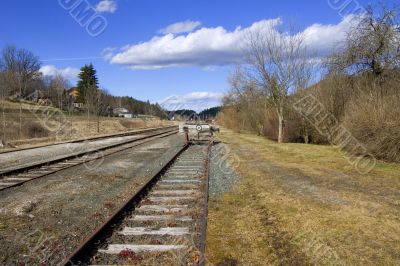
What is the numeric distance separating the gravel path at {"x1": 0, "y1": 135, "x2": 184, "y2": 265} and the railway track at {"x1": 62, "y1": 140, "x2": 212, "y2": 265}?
14.6 inches

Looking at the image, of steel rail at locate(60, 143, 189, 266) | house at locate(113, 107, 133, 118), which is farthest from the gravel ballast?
house at locate(113, 107, 133, 118)

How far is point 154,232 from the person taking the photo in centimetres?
688

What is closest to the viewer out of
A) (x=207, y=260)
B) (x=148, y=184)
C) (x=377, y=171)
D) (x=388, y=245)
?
(x=207, y=260)

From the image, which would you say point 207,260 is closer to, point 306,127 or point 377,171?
point 377,171

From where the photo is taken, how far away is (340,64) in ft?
84.0

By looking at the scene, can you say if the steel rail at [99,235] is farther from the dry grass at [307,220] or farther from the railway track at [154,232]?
the dry grass at [307,220]

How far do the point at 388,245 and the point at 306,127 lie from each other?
915 inches

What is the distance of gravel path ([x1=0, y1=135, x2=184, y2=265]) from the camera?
620 cm

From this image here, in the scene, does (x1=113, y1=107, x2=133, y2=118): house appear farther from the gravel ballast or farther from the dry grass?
the dry grass

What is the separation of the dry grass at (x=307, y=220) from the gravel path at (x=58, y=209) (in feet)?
7.33

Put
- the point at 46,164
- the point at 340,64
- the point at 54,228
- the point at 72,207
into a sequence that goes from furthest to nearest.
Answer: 1. the point at 340,64
2. the point at 46,164
3. the point at 72,207
4. the point at 54,228

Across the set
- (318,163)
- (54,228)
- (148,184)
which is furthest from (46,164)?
(318,163)

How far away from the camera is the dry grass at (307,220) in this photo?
6.02 m

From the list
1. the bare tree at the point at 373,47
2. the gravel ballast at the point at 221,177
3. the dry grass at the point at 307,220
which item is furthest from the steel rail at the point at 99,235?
the bare tree at the point at 373,47
